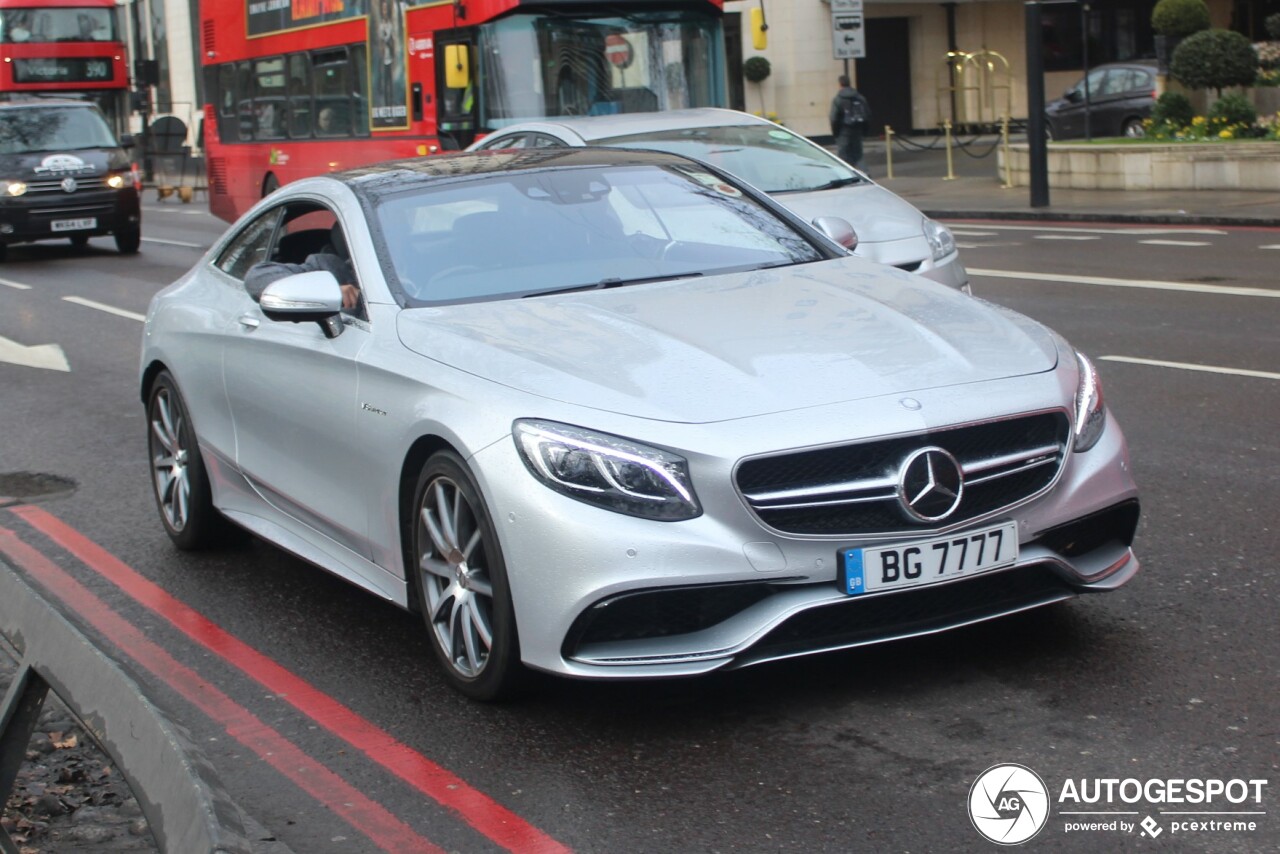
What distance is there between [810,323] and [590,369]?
0.74 meters

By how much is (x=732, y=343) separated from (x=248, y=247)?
2670mm

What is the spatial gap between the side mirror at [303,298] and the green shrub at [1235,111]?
19.5 m

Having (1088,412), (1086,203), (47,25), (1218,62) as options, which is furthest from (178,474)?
(47,25)

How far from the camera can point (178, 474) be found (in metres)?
7.07

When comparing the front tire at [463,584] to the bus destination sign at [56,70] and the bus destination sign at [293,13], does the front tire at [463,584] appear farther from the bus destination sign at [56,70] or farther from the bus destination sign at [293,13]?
the bus destination sign at [56,70]

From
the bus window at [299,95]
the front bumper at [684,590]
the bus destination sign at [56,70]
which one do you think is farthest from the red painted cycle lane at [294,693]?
the bus destination sign at [56,70]

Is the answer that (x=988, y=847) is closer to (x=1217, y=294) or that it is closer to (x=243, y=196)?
(x=1217, y=294)

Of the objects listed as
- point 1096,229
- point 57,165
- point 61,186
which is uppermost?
point 57,165

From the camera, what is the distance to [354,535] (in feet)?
18.1

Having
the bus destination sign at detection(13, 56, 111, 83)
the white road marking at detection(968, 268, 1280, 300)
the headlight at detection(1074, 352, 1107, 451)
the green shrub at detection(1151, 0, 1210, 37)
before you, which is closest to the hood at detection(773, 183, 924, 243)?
the white road marking at detection(968, 268, 1280, 300)

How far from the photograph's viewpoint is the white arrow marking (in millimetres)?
13047

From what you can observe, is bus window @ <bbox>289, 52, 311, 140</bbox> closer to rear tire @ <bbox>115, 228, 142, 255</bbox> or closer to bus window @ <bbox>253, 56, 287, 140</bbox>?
bus window @ <bbox>253, 56, 287, 140</bbox>

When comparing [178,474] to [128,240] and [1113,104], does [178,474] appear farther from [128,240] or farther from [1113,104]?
[1113,104]

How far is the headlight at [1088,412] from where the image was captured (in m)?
4.87
